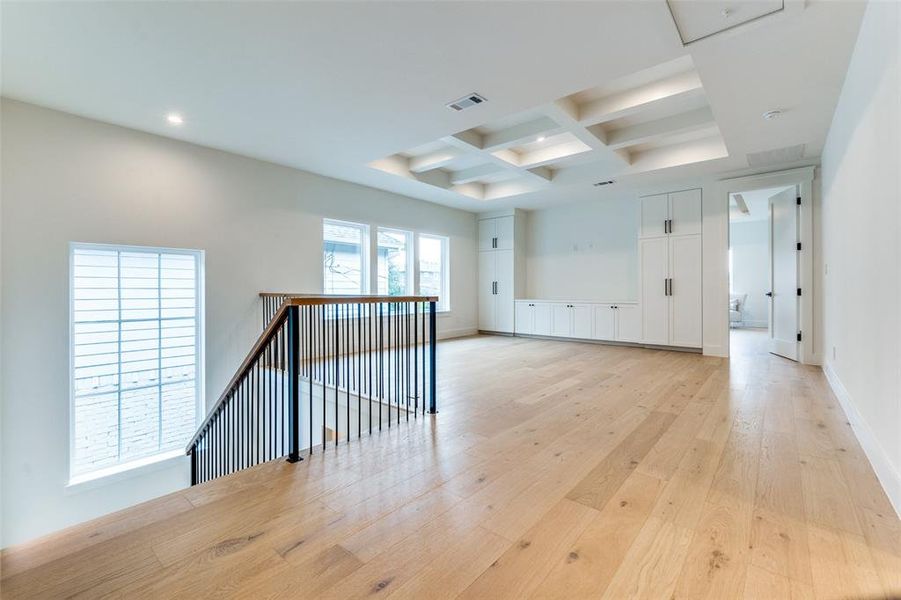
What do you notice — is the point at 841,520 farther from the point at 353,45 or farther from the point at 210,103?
the point at 210,103

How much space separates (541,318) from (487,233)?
220 centimetres

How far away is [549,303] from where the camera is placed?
7445mm

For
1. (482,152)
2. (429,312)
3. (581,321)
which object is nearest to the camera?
(429,312)

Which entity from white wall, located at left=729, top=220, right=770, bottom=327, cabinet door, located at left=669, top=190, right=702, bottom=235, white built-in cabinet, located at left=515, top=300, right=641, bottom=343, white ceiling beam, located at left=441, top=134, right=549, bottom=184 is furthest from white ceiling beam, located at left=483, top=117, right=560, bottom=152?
white wall, located at left=729, top=220, right=770, bottom=327

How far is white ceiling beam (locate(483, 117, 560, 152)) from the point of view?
4234 millimetres

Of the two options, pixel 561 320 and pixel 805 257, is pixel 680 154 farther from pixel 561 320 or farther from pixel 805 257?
A: pixel 561 320

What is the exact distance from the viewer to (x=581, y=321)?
23.1ft

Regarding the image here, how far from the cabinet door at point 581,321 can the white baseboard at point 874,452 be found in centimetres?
375

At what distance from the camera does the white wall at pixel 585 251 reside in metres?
7.08

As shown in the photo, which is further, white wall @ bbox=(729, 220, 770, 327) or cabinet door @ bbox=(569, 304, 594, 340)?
white wall @ bbox=(729, 220, 770, 327)

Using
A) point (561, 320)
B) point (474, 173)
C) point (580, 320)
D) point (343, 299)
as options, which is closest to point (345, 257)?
point (474, 173)

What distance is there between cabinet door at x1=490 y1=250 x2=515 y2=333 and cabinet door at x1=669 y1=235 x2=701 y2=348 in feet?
9.65

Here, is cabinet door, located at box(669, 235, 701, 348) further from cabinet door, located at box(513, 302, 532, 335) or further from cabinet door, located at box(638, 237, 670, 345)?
cabinet door, located at box(513, 302, 532, 335)

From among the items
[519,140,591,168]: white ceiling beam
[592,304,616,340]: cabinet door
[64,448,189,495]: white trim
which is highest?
[519,140,591,168]: white ceiling beam
